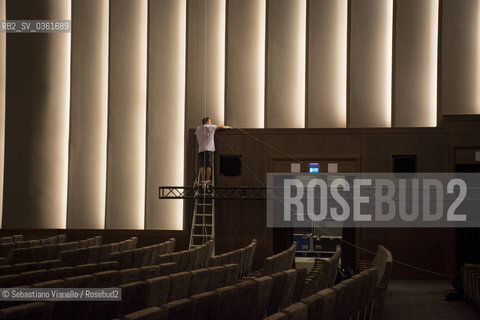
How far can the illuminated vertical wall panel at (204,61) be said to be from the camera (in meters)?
11.5

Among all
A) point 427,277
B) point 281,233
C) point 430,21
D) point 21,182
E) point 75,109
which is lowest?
point 427,277

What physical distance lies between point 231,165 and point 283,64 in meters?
2.45

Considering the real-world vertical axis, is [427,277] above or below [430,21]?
below

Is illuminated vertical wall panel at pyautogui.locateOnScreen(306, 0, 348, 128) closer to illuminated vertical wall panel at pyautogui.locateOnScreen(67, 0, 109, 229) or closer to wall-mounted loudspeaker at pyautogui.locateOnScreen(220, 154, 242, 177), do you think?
wall-mounted loudspeaker at pyautogui.locateOnScreen(220, 154, 242, 177)

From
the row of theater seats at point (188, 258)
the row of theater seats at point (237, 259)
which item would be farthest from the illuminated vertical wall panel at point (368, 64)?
the row of theater seats at point (188, 258)

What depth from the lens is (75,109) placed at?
11.8 metres

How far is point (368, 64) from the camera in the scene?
11.2 meters

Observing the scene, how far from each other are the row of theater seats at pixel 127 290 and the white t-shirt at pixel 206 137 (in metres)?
5.36

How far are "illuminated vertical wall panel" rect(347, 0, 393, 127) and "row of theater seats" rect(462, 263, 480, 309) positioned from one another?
4186 millimetres

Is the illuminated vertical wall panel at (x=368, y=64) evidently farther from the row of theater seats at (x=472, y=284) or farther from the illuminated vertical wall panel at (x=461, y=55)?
the row of theater seats at (x=472, y=284)

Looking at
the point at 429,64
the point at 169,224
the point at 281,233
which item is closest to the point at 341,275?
the point at 281,233

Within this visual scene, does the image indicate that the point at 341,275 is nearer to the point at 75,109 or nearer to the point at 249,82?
the point at 249,82

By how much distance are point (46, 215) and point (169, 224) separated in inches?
99.7

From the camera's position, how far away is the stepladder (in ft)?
33.5
